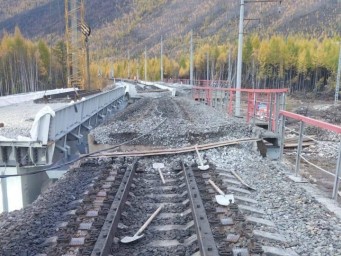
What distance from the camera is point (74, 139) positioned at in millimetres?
11969

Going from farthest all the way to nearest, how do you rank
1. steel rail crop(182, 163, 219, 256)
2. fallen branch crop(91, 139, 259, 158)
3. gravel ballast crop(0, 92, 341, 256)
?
fallen branch crop(91, 139, 259, 158) → gravel ballast crop(0, 92, 341, 256) → steel rail crop(182, 163, 219, 256)

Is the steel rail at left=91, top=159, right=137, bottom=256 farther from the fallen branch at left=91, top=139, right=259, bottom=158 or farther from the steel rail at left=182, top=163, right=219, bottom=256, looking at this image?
the fallen branch at left=91, top=139, right=259, bottom=158

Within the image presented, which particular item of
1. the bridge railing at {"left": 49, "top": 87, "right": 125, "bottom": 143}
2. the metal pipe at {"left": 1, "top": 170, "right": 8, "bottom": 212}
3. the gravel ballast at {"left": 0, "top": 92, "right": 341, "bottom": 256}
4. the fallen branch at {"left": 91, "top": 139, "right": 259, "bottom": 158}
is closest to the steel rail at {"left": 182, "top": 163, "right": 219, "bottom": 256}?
the gravel ballast at {"left": 0, "top": 92, "right": 341, "bottom": 256}

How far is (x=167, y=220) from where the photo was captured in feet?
16.0

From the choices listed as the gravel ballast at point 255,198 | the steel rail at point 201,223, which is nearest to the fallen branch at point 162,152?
the gravel ballast at point 255,198

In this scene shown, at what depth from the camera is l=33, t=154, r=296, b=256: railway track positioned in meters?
3.94

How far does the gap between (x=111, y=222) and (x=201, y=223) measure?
1069 mm

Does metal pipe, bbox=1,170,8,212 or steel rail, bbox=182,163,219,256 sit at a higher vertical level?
steel rail, bbox=182,163,219,256

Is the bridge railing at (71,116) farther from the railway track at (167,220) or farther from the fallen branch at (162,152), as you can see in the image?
the railway track at (167,220)

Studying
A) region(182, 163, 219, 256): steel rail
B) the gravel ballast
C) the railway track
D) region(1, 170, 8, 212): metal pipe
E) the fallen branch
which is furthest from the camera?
region(1, 170, 8, 212): metal pipe

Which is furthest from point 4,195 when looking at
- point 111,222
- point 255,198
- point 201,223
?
point 201,223

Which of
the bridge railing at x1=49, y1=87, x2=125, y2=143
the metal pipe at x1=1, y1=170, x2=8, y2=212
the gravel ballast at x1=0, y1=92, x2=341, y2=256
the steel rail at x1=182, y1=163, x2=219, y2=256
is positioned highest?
the bridge railing at x1=49, y1=87, x2=125, y2=143

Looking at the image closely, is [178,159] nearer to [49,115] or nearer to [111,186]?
[111,186]

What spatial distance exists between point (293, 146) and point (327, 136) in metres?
5.89
